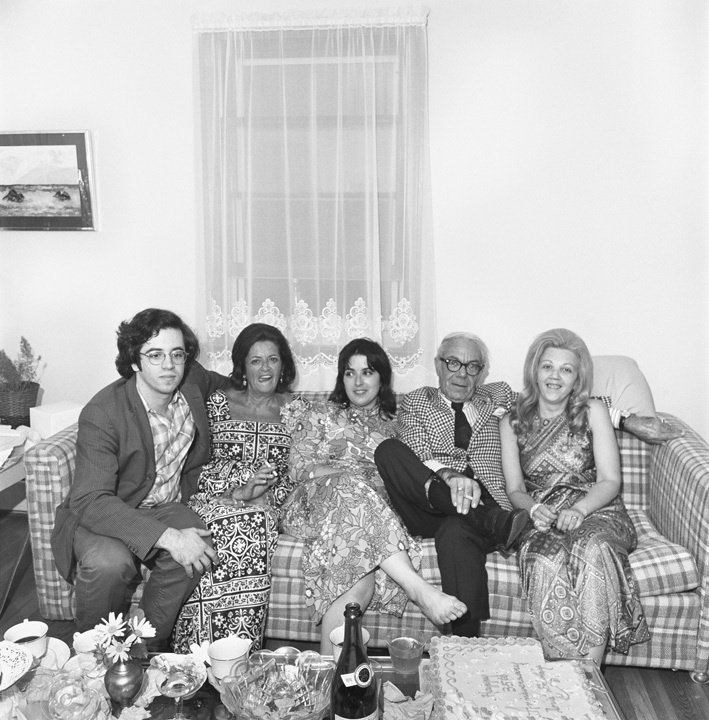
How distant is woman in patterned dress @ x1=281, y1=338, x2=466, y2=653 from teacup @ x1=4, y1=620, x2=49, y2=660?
0.82 metres

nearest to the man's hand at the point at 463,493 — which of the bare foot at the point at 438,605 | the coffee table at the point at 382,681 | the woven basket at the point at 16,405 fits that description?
the bare foot at the point at 438,605

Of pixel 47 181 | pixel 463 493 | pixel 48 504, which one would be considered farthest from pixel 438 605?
pixel 47 181

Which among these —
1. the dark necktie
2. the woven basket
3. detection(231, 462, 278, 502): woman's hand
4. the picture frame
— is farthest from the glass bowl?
the picture frame

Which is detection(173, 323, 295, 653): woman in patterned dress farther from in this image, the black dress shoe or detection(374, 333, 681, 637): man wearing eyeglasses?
the black dress shoe

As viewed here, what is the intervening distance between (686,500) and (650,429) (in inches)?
14.4

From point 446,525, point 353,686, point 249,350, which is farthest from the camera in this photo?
point 249,350

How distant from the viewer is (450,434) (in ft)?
9.13

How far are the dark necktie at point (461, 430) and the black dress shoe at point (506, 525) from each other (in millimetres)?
435

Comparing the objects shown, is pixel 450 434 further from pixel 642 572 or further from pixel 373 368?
pixel 642 572

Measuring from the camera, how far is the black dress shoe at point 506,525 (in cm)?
232

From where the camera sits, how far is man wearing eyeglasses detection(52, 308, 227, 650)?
2256mm

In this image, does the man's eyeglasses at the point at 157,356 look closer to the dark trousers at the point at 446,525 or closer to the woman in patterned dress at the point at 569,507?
the dark trousers at the point at 446,525

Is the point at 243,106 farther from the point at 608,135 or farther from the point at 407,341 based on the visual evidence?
the point at 608,135

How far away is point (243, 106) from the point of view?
3.32 metres
